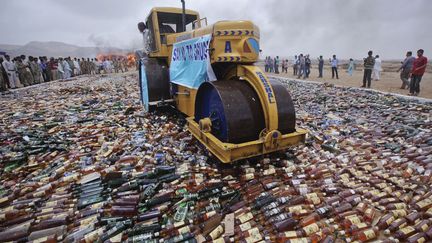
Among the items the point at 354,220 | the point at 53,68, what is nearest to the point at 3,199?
the point at 354,220

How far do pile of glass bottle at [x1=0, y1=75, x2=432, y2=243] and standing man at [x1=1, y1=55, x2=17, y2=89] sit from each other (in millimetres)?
10846

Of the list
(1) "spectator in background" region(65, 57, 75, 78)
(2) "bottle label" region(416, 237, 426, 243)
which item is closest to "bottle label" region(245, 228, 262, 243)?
(2) "bottle label" region(416, 237, 426, 243)

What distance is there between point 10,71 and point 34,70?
2721 mm

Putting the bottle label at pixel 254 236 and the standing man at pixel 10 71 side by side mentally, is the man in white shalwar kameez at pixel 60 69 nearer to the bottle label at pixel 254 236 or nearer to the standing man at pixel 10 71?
the standing man at pixel 10 71

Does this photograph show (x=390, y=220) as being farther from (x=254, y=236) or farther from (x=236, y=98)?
(x=236, y=98)

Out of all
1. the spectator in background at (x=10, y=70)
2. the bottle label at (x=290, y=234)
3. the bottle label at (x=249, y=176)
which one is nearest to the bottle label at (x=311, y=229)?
the bottle label at (x=290, y=234)

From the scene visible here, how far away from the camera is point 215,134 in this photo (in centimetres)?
362

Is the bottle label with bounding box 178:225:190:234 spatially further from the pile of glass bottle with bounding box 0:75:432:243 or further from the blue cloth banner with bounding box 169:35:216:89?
the blue cloth banner with bounding box 169:35:216:89

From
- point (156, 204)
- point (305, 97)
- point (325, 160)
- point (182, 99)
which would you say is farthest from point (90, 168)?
point (305, 97)

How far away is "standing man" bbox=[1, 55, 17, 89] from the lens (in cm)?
1288

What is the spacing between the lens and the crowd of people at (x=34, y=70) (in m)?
13.1

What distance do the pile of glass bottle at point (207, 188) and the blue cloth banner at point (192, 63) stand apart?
1.24 meters

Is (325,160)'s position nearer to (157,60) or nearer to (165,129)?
(165,129)

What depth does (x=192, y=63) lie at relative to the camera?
443cm
